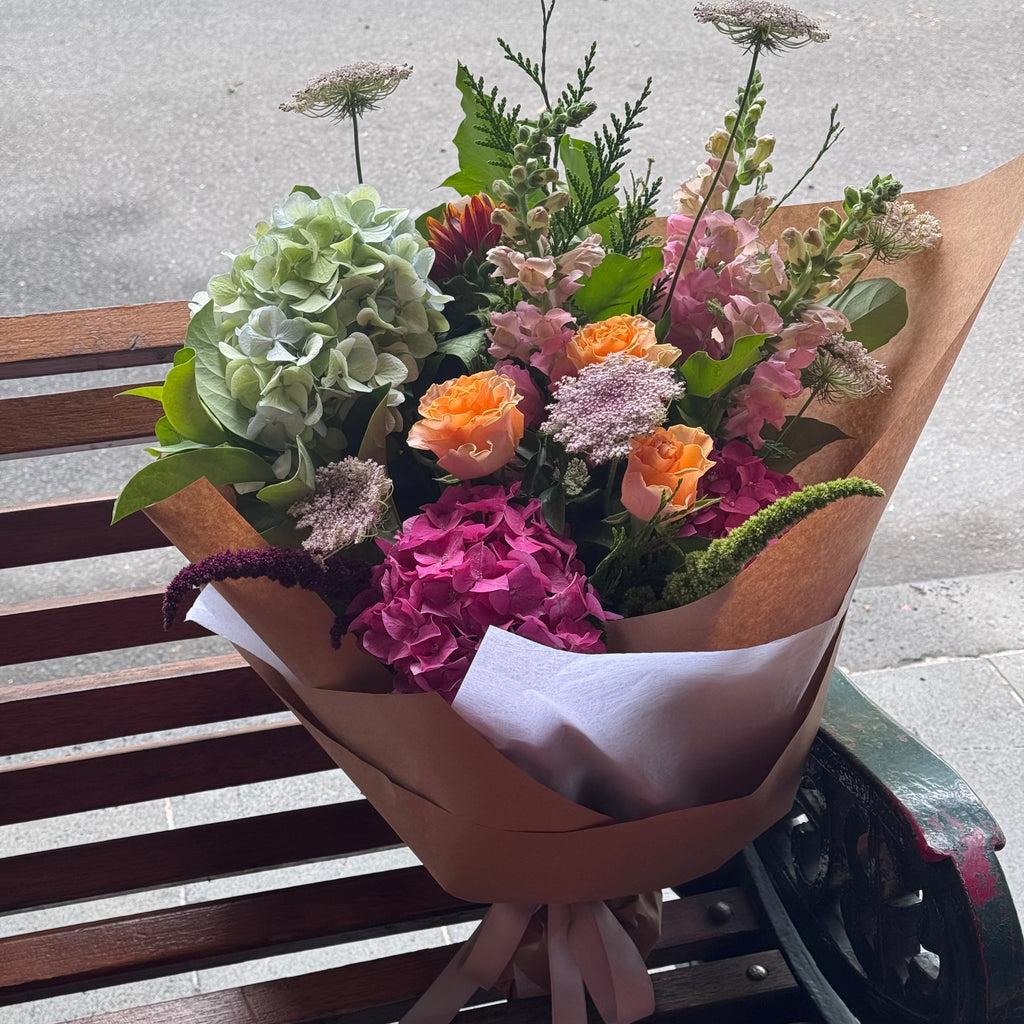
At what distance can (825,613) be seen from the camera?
0.71 metres

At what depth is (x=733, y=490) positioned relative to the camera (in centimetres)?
73

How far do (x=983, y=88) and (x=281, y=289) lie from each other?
406cm

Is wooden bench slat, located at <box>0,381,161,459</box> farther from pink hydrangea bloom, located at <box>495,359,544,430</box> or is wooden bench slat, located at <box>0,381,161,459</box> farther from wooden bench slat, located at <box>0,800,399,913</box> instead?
pink hydrangea bloom, located at <box>495,359,544,430</box>

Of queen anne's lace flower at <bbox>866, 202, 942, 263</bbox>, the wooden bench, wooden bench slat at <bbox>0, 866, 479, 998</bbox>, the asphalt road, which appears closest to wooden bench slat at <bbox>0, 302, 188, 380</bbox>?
the wooden bench

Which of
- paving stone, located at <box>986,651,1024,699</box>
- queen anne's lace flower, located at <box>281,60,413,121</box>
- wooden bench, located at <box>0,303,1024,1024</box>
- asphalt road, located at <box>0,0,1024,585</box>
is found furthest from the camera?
asphalt road, located at <box>0,0,1024,585</box>

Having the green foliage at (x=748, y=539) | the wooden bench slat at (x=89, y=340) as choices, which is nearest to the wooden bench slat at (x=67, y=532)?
the wooden bench slat at (x=89, y=340)

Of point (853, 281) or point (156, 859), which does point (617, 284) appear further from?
point (156, 859)

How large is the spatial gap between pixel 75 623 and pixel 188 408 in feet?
1.67

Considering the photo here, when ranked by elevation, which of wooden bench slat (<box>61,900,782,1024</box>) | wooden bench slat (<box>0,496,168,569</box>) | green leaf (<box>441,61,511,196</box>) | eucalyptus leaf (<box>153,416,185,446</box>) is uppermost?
green leaf (<box>441,61,511,196</box>)

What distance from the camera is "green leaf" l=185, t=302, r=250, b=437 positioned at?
2.39ft

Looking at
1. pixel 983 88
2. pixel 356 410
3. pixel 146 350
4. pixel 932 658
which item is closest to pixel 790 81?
pixel 983 88

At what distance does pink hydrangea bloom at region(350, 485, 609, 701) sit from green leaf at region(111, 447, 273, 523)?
0.37 feet

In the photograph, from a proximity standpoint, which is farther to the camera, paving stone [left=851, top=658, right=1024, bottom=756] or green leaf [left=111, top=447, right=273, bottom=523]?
paving stone [left=851, top=658, right=1024, bottom=756]

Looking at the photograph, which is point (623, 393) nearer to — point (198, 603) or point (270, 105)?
point (198, 603)
